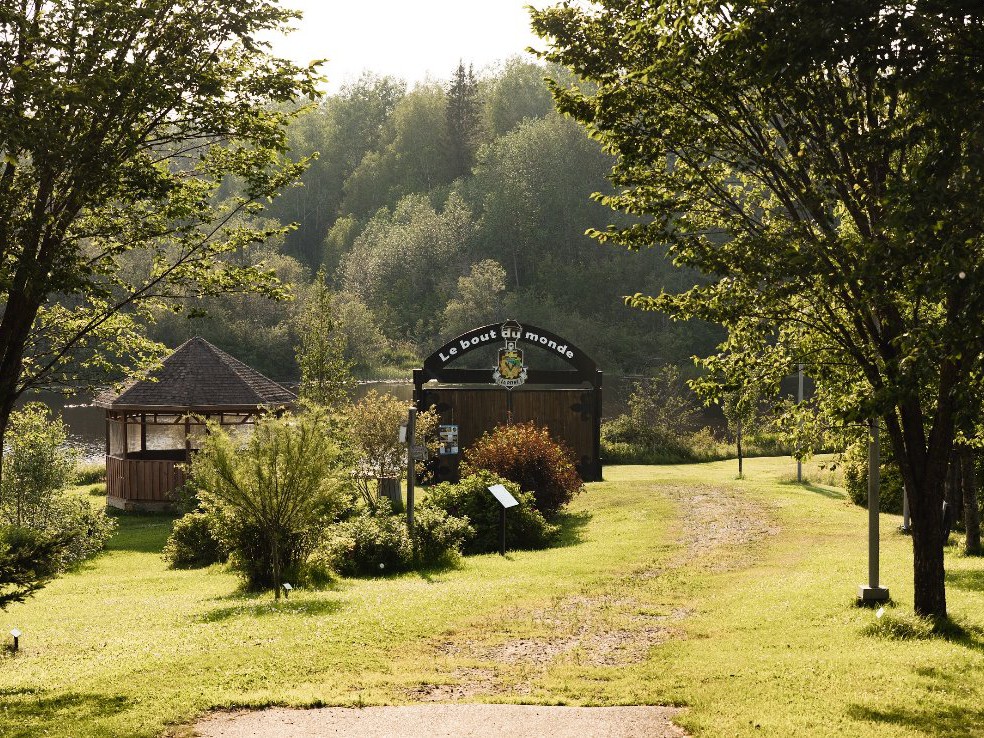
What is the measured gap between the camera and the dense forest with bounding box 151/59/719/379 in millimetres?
74250

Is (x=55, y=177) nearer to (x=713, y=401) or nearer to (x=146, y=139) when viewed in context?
(x=146, y=139)

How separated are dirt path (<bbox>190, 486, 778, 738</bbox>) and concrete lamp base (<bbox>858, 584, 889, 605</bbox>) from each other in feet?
7.36

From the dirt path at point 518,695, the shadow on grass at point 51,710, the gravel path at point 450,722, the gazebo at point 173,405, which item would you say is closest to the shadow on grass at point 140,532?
the gazebo at point 173,405

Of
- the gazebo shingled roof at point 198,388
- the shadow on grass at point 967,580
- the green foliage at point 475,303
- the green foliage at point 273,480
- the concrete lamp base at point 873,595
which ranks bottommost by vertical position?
the shadow on grass at point 967,580

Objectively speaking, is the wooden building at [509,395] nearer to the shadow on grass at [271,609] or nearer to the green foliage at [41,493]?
the green foliage at [41,493]

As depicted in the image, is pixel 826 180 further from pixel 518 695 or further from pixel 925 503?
pixel 518 695

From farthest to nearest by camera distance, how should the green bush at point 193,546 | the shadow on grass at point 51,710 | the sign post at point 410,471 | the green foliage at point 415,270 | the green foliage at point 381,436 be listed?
the green foliage at point 415,270 → the green foliage at point 381,436 → the green bush at point 193,546 → the sign post at point 410,471 → the shadow on grass at point 51,710

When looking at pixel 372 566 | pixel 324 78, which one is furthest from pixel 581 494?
pixel 324 78

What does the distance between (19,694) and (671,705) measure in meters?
6.01

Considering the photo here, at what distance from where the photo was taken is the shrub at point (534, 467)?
24891 millimetres

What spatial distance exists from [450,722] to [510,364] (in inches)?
906

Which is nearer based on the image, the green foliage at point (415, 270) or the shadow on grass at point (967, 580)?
the shadow on grass at point (967, 580)

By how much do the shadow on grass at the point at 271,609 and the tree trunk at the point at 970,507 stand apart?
37.0 ft

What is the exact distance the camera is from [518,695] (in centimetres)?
922
